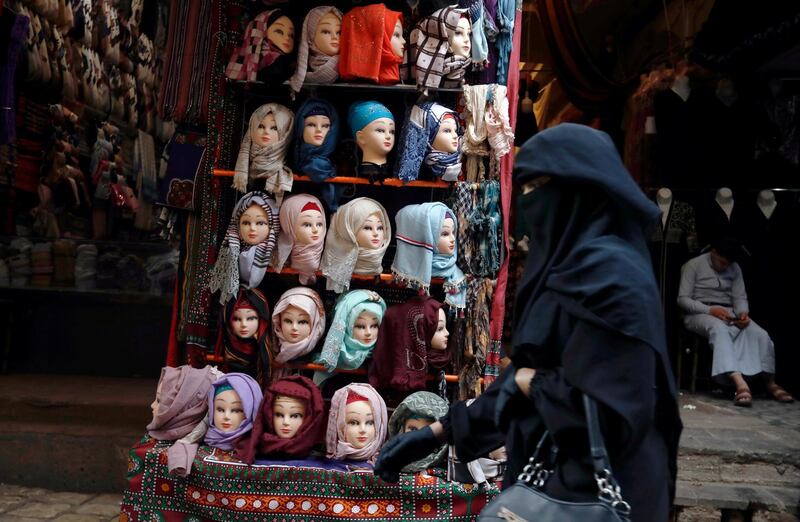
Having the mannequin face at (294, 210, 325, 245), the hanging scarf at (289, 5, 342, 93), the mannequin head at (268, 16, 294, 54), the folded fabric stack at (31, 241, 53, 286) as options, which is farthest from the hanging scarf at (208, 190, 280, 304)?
the folded fabric stack at (31, 241, 53, 286)

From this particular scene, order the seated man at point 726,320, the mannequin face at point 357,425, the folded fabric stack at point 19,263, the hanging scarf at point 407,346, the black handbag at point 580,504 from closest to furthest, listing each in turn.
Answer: the black handbag at point 580,504 < the mannequin face at point 357,425 < the hanging scarf at point 407,346 < the seated man at point 726,320 < the folded fabric stack at point 19,263

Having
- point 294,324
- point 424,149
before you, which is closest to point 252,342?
point 294,324

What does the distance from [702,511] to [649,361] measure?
3057mm

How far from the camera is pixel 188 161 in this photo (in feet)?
15.6

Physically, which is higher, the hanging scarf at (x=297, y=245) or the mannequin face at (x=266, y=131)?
the mannequin face at (x=266, y=131)

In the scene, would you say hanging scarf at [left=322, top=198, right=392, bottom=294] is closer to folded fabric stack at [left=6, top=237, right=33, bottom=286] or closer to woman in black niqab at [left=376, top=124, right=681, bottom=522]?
woman in black niqab at [left=376, top=124, right=681, bottom=522]

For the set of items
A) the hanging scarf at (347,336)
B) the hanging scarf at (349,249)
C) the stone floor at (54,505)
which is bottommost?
the stone floor at (54,505)

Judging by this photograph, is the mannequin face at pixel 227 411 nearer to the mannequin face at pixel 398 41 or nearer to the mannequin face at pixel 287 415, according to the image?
the mannequin face at pixel 287 415

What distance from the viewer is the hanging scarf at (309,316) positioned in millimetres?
4125

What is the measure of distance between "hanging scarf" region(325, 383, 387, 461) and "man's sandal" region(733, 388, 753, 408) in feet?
10.1

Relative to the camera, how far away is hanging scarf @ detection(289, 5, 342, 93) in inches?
167

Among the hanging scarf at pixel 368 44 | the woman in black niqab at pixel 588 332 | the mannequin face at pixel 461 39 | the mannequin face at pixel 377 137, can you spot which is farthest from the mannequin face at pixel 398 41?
the woman in black niqab at pixel 588 332

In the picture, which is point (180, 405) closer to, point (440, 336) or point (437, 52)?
point (440, 336)

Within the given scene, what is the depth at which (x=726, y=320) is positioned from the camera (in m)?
6.03
